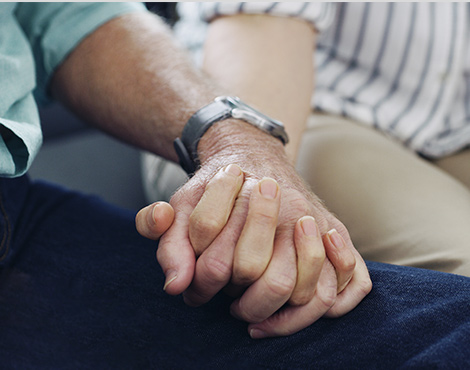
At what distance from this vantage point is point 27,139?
1.56ft

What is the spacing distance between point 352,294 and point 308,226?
7cm

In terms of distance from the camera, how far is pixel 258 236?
0.38 metres

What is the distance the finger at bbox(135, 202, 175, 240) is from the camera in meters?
0.41

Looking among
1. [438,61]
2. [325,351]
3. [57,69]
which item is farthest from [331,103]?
[325,351]

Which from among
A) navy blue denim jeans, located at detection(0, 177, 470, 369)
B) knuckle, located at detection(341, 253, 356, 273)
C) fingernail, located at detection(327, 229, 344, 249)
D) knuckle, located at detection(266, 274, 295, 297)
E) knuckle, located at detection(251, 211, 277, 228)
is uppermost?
knuckle, located at detection(251, 211, 277, 228)

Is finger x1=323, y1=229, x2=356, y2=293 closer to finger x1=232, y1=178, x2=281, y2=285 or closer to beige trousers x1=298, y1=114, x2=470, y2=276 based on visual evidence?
finger x1=232, y1=178, x2=281, y2=285

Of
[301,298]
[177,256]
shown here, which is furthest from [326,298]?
[177,256]

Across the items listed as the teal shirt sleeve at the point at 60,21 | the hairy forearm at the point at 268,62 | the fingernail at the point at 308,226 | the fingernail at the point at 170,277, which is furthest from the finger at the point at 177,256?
the teal shirt sleeve at the point at 60,21

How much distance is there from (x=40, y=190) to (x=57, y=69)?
24 cm

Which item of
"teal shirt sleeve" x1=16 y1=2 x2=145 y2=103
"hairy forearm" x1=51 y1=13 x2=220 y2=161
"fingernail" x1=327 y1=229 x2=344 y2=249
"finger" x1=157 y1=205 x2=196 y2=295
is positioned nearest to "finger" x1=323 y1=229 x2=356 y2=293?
"fingernail" x1=327 y1=229 x2=344 y2=249

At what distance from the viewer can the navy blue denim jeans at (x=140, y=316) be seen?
356 millimetres

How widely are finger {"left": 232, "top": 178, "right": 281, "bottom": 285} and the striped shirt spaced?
531mm

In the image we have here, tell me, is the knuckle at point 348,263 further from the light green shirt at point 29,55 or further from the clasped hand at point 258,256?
the light green shirt at point 29,55

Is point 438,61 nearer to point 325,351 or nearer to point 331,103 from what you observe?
point 331,103
